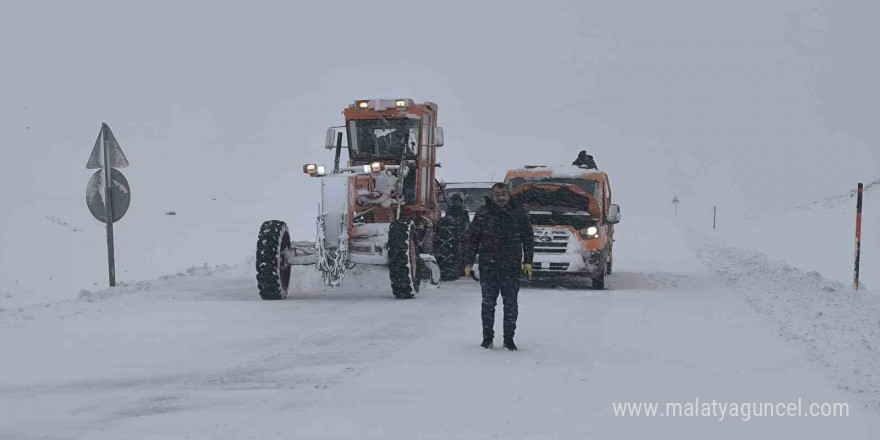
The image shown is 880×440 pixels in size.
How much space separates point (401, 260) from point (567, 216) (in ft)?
12.5

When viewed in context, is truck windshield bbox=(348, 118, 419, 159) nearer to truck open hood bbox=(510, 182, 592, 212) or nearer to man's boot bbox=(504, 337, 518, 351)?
truck open hood bbox=(510, 182, 592, 212)

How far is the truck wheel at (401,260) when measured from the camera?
508 inches

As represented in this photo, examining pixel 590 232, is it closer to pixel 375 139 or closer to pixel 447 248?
pixel 447 248

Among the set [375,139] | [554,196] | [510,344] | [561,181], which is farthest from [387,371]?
[561,181]

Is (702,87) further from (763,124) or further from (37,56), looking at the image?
(37,56)

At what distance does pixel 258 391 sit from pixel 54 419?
1.43 metres

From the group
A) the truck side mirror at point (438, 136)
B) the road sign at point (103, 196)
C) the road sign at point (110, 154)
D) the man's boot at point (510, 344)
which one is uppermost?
the truck side mirror at point (438, 136)

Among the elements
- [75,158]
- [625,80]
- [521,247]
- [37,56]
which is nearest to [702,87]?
[625,80]

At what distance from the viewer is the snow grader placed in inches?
514

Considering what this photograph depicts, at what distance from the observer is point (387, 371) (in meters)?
7.75

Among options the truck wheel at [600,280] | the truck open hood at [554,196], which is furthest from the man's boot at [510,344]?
the truck open hood at [554,196]

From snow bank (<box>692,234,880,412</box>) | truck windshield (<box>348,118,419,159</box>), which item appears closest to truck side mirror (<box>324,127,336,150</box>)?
truck windshield (<box>348,118,419,159</box>)

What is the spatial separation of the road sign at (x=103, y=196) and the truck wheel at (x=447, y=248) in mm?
5194

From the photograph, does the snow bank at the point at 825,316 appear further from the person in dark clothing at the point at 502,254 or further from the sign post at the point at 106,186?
the sign post at the point at 106,186
